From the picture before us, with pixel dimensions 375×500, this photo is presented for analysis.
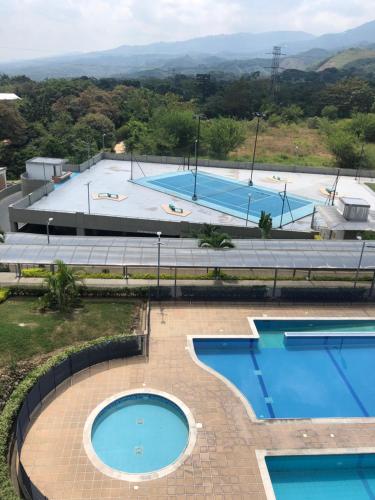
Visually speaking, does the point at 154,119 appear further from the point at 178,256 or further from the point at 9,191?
the point at 178,256

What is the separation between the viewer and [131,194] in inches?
1902

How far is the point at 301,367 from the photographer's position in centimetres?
2353

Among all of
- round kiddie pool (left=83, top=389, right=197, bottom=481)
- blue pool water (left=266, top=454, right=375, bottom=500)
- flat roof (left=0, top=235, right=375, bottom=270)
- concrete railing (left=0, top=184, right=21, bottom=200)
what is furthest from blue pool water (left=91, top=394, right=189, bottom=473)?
concrete railing (left=0, top=184, right=21, bottom=200)

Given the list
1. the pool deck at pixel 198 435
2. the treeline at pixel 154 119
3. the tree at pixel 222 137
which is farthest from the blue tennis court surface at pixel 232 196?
the pool deck at pixel 198 435

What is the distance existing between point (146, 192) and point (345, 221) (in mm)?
22219

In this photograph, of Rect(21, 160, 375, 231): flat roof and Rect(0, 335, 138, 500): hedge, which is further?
Rect(21, 160, 375, 231): flat roof

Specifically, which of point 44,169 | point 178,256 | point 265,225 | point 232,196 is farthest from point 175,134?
point 178,256

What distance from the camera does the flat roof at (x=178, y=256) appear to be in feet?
90.8

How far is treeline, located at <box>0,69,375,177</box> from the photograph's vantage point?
71.0 metres

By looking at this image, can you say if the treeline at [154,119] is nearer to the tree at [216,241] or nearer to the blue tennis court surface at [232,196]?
the blue tennis court surface at [232,196]

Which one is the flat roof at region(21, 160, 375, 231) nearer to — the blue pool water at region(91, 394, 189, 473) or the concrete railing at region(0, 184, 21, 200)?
the concrete railing at region(0, 184, 21, 200)

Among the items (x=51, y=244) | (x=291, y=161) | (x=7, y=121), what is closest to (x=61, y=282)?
(x=51, y=244)

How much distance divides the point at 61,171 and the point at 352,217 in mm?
33411

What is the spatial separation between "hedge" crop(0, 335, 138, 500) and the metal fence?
0.23 metres
